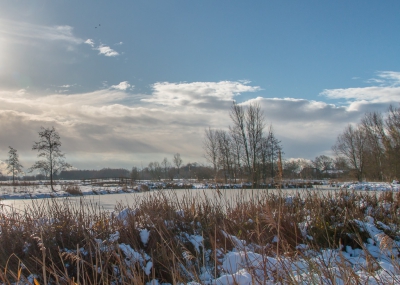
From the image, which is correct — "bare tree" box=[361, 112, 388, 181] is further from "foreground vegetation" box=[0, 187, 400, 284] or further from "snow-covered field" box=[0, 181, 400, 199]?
"foreground vegetation" box=[0, 187, 400, 284]

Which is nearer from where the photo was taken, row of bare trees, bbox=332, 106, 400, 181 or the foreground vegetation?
the foreground vegetation

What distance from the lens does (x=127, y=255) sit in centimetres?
408

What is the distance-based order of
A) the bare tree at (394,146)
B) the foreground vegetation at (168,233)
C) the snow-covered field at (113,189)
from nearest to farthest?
the foreground vegetation at (168,233) < the snow-covered field at (113,189) < the bare tree at (394,146)

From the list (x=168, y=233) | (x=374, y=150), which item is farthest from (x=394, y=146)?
(x=168, y=233)

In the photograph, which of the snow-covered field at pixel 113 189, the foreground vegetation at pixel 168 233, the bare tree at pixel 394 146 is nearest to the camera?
the foreground vegetation at pixel 168 233

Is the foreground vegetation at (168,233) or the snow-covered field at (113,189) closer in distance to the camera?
the foreground vegetation at (168,233)

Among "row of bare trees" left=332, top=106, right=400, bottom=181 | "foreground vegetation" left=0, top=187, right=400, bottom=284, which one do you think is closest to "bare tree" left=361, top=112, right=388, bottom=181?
"row of bare trees" left=332, top=106, right=400, bottom=181

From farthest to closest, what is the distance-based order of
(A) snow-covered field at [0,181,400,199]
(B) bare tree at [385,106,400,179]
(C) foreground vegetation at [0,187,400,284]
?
(B) bare tree at [385,106,400,179] < (A) snow-covered field at [0,181,400,199] < (C) foreground vegetation at [0,187,400,284]

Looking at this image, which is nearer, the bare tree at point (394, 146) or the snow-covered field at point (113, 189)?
the snow-covered field at point (113, 189)

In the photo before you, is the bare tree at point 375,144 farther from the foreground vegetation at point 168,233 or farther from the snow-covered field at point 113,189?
the foreground vegetation at point 168,233

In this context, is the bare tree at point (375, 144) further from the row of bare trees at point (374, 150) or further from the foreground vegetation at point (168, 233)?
the foreground vegetation at point (168, 233)

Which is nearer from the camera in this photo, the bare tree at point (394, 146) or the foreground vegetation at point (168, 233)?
the foreground vegetation at point (168, 233)

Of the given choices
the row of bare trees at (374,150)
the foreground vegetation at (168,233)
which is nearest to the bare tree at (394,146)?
the row of bare trees at (374,150)

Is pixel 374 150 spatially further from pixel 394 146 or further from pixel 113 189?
pixel 113 189
